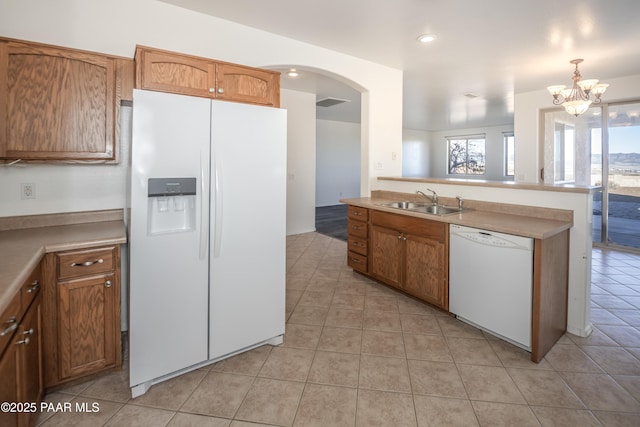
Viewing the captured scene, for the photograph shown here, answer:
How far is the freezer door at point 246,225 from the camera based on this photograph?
2.04 m

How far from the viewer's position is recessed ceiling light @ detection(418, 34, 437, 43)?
10.6 ft

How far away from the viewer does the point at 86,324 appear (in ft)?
6.06

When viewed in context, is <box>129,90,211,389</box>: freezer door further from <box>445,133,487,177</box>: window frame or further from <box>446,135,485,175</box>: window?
<box>446,135,485,175</box>: window

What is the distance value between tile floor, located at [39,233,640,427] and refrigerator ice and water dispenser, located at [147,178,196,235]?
36.9 inches

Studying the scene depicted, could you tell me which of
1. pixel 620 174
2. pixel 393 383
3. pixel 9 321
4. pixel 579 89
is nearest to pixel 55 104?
pixel 9 321

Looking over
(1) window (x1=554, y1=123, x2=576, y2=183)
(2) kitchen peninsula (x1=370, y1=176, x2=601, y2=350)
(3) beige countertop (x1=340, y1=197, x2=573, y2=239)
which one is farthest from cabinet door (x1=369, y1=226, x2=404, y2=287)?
(1) window (x1=554, y1=123, x2=576, y2=183)

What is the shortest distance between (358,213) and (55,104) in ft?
9.10

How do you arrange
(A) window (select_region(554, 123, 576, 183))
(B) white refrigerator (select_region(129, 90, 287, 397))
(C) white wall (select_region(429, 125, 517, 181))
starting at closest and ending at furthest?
(B) white refrigerator (select_region(129, 90, 287, 397)), (A) window (select_region(554, 123, 576, 183)), (C) white wall (select_region(429, 125, 517, 181))

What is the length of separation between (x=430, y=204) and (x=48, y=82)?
337 centimetres

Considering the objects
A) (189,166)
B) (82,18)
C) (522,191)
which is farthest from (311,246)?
(82,18)

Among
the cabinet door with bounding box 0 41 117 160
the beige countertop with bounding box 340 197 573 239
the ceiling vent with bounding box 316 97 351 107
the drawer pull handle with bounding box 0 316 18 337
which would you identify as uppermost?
the ceiling vent with bounding box 316 97 351 107

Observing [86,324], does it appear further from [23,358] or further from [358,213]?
[358,213]

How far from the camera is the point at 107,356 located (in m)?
1.93

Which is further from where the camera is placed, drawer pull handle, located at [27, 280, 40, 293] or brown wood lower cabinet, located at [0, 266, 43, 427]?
drawer pull handle, located at [27, 280, 40, 293]
